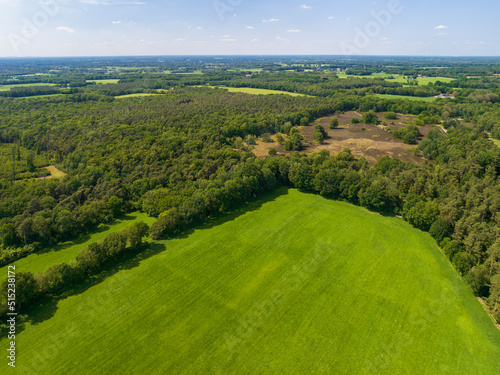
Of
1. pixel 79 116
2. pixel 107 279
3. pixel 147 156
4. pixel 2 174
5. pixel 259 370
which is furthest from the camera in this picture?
pixel 79 116

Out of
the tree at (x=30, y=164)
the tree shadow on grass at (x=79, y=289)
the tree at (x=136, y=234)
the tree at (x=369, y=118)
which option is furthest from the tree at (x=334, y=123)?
the tree at (x=30, y=164)

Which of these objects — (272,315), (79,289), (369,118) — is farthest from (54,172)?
(369,118)

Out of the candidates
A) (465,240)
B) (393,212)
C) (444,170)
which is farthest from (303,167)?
(465,240)

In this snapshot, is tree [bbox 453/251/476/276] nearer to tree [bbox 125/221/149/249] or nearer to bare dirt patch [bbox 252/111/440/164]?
bare dirt patch [bbox 252/111/440/164]

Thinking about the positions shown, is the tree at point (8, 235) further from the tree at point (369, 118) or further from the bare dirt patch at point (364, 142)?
the tree at point (369, 118)

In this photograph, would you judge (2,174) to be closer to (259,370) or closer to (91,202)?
(91,202)

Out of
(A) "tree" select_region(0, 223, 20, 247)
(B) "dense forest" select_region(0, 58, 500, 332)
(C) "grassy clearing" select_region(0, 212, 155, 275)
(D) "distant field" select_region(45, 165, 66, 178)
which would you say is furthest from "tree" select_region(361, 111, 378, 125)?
(A) "tree" select_region(0, 223, 20, 247)
